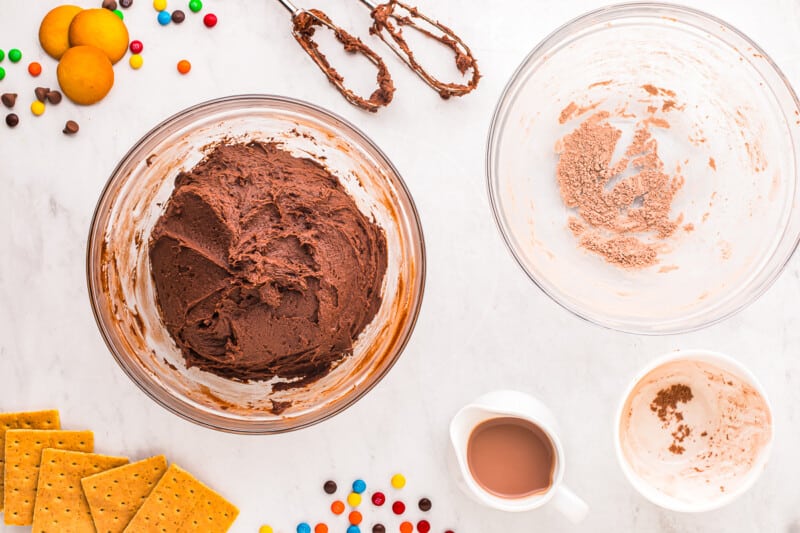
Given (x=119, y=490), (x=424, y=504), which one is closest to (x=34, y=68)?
(x=119, y=490)

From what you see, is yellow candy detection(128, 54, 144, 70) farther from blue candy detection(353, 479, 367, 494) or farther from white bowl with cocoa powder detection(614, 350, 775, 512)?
white bowl with cocoa powder detection(614, 350, 775, 512)

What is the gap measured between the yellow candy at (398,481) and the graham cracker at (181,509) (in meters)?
0.42

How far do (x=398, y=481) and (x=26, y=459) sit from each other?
3.26ft

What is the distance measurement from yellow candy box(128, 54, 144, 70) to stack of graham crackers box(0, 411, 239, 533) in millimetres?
938

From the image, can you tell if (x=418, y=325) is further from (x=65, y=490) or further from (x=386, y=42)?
(x=65, y=490)

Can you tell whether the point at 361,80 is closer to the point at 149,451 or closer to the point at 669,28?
the point at 669,28

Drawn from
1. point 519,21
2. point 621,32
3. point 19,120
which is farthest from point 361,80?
point 19,120

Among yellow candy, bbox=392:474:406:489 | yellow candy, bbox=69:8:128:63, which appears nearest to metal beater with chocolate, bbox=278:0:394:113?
yellow candy, bbox=69:8:128:63

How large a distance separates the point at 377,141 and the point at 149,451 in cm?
102

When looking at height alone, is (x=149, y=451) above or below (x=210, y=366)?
below

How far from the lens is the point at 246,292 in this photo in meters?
1.44

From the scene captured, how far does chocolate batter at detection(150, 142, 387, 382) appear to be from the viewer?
57.0 inches

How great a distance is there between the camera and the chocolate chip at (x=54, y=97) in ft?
6.23

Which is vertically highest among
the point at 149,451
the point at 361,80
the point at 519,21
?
the point at 519,21
